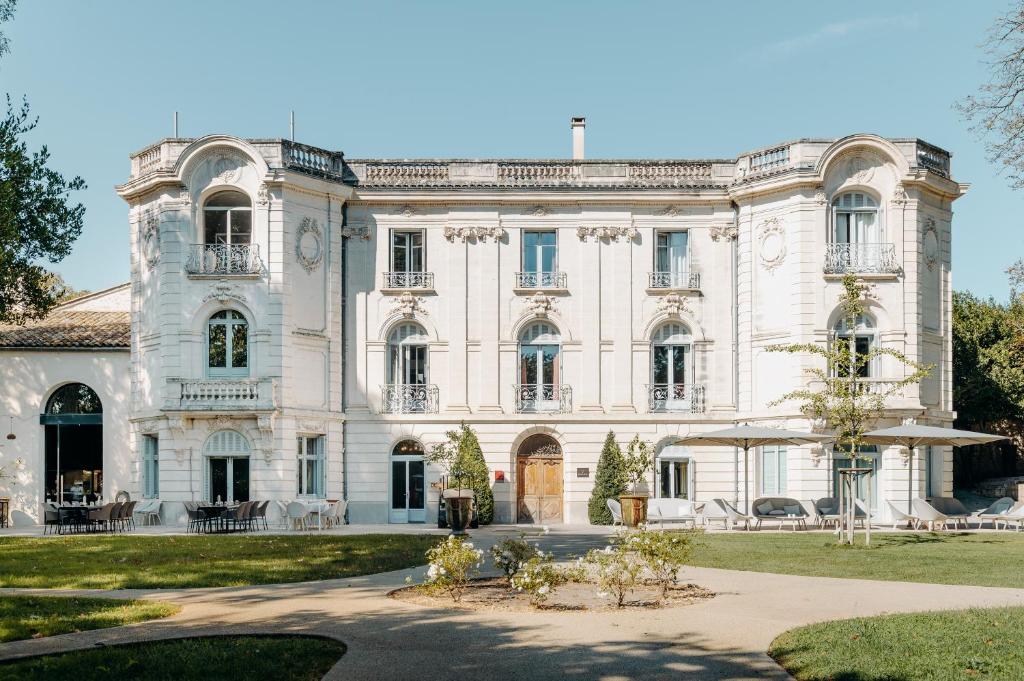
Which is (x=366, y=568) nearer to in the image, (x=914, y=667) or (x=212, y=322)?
(x=914, y=667)

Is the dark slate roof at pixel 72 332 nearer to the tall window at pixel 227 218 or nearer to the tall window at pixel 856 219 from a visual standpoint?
the tall window at pixel 227 218

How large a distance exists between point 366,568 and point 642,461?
16.0m

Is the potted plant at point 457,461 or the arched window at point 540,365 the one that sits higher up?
the arched window at point 540,365

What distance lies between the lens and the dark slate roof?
3183 cm

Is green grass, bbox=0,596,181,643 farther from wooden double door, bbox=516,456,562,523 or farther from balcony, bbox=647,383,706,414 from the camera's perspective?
balcony, bbox=647,383,706,414

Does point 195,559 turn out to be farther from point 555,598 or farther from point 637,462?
point 637,462

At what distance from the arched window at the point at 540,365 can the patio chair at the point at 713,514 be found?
19.6 ft

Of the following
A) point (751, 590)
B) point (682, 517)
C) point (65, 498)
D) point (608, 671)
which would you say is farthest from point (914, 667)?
point (65, 498)

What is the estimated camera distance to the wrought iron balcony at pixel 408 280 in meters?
32.3

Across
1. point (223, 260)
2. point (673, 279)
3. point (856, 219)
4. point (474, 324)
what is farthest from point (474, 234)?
point (856, 219)

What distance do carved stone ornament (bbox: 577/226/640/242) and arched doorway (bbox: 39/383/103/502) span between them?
15.0m

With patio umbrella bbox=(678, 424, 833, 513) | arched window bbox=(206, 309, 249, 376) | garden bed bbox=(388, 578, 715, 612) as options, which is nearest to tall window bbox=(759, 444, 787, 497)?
patio umbrella bbox=(678, 424, 833, 513)

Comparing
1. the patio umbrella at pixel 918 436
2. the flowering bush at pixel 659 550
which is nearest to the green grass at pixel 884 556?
the patio umbrella at pixel 918 436

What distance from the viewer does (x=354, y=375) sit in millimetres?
32031
